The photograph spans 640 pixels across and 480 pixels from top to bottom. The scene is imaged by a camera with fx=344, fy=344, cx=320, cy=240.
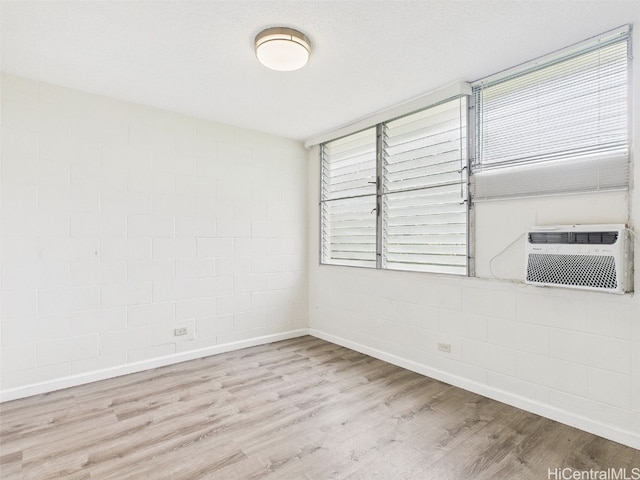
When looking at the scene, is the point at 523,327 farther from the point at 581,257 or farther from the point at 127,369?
the point at 127,369

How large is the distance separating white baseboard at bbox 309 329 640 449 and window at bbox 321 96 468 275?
90 cm

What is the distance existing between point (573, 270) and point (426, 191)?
138cm

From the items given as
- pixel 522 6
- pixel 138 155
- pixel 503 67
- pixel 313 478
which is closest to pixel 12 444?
pixel 313 478

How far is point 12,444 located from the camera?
2119mm

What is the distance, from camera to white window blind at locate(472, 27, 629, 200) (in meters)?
2.16

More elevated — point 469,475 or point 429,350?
point 429,350

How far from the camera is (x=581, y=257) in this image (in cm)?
214

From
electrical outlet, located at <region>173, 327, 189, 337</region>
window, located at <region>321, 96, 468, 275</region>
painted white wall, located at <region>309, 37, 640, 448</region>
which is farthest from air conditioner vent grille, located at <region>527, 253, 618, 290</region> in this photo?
electrical outlet, located at <region>173, 327, 189, 337</region>

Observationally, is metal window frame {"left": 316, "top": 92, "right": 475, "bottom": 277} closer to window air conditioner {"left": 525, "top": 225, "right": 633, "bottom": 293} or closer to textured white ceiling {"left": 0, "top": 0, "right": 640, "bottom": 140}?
textured white ceiling {"left": 0, "top": 0, "right": 640, "bottom": 140}

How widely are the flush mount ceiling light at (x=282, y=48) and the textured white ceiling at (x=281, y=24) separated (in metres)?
0.05

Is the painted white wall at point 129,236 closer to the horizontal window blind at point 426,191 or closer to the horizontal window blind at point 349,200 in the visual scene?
the horizontal window blind at point 349,200

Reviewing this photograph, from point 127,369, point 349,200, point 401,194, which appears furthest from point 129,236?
point 401,194

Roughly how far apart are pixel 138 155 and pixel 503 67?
10.6 ft

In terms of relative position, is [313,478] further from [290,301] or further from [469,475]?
[290,301]
